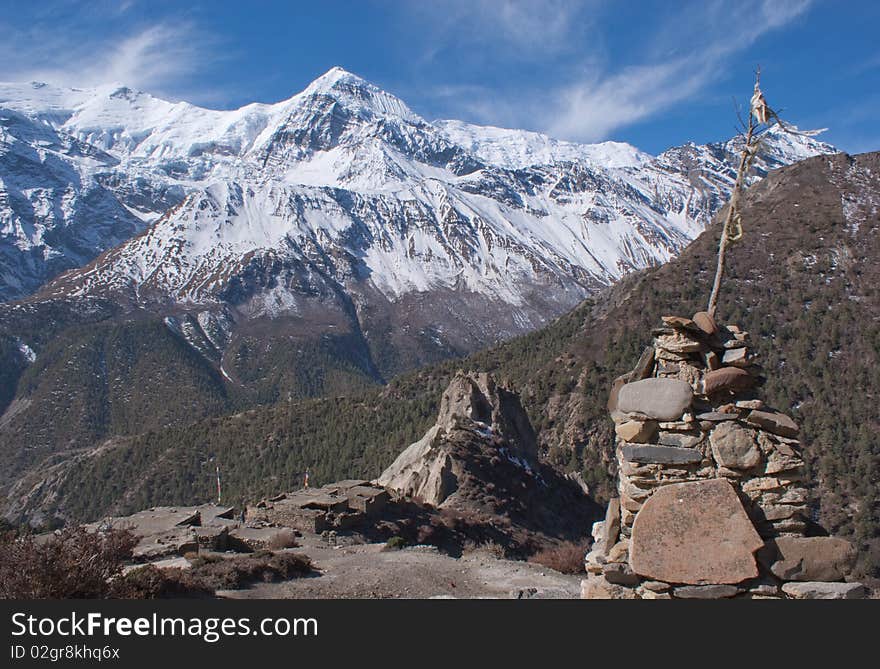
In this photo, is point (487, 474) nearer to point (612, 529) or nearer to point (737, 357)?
point (612, 529)

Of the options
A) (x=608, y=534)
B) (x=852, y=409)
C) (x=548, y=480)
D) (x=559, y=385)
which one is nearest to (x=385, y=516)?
(x=548, y=480)

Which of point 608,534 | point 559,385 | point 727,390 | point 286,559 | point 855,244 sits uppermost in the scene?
point 855,244

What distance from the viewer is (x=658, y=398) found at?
866 cm

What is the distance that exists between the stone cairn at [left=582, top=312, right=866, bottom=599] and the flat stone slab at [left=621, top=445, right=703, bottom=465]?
1 centimetres

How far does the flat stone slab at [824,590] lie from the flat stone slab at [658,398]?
222 cm

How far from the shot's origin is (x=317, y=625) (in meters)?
8.30

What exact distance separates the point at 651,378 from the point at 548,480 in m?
32.8

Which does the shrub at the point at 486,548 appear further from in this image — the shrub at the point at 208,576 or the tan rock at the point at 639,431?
the tan rock at the point at 639,431

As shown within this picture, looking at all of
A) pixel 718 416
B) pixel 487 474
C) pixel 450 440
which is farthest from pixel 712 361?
pixel 450 440

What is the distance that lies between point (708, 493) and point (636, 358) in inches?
2510

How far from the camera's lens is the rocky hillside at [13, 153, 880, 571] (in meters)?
57.9

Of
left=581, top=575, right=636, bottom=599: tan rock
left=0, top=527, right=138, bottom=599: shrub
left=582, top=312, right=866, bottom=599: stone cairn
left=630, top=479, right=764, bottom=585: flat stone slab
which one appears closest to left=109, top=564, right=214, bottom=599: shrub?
left=0, top=527, right=138, bottom=599: shrub

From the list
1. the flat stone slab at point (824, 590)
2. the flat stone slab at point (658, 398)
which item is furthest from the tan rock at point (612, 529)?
the flat stone slab at point (824, 590)

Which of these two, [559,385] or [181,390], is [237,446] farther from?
[181,390]
